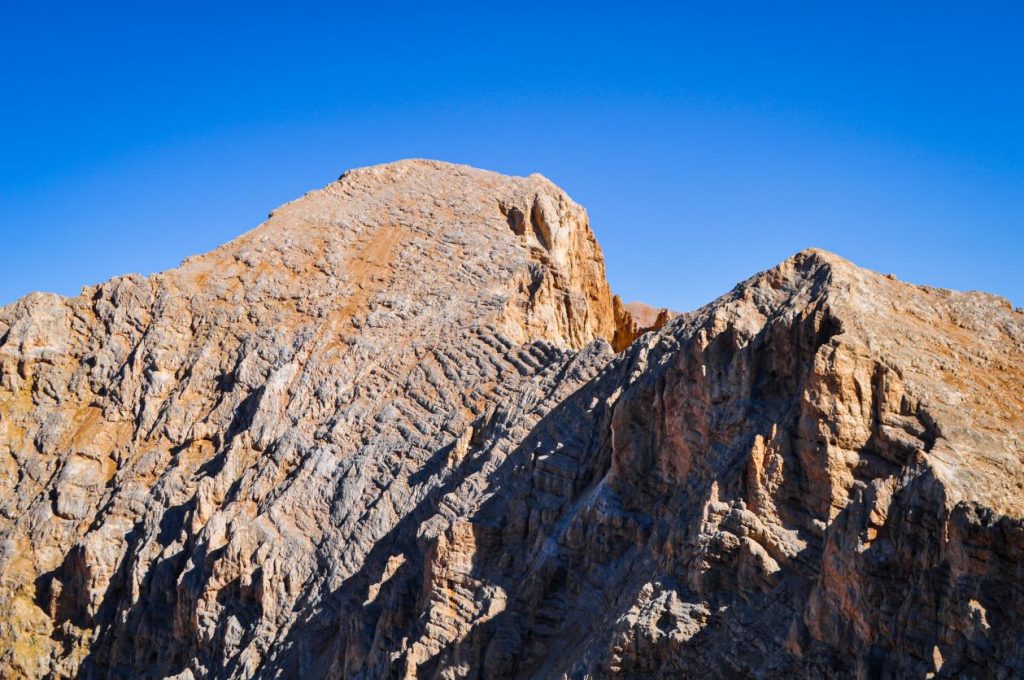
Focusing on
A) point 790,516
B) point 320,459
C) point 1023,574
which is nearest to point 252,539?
point 320,459

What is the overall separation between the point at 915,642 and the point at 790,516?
4.36 m

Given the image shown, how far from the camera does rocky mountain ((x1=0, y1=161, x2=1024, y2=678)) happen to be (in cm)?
1662

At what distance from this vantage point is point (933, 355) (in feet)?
64.7

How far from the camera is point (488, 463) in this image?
30.0 m

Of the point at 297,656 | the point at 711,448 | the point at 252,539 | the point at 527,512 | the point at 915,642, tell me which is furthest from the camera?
the point at 252,539

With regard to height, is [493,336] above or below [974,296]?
above

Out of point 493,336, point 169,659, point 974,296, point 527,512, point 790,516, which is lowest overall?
point 169,659

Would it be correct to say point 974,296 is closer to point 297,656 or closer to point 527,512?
point 527,512

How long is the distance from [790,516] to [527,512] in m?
10.0

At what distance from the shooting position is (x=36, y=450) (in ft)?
146

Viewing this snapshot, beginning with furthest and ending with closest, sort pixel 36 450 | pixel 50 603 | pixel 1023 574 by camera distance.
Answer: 1. pixel 36 450
2. pixel 50 603
3. pixel 1023 574

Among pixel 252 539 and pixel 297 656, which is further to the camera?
pixel 252 539

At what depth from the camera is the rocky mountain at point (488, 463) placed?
16.6 meters

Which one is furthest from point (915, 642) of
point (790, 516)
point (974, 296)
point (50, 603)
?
point (50, 603)
